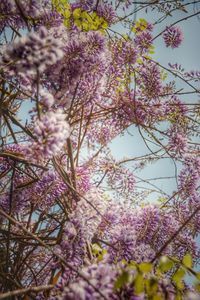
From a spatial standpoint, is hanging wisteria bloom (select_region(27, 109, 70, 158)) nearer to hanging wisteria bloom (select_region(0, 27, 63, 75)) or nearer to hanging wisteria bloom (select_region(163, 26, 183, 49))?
hanging wisteria bloom (select_region(0, 27, 63, 75))

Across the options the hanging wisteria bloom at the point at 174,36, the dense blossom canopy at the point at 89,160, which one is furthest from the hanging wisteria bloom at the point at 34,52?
the hanging wisteria bloom at the point at 174,36

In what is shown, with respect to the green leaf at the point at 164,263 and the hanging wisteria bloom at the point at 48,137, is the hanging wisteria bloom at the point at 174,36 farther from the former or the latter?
the green leaf at the point at 164,263

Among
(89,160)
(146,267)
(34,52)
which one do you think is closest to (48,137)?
(34,52)

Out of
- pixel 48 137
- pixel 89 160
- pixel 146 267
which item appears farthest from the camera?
pixel 89 160

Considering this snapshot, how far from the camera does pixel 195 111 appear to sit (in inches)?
153

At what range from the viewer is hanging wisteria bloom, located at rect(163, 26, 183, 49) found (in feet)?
13.6

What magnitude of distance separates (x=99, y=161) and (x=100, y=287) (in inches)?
110

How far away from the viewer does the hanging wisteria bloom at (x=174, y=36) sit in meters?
4.14

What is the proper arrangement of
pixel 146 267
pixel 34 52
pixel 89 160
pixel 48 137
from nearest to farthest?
pixel 146 267 < pixel 34 52 < pixel 48 137 < pixel 89 160

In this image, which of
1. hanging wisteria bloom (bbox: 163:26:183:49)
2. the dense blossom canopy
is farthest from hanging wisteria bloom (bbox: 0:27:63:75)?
hanging wisteria bloom (bbox: 163:26:183:49)

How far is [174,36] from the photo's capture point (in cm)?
415

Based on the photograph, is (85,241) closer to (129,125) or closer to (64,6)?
(129,125)

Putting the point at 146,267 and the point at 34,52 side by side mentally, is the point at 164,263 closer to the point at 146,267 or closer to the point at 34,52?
the point at 146,267

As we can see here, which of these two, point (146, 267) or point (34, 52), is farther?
point (34, 52)
